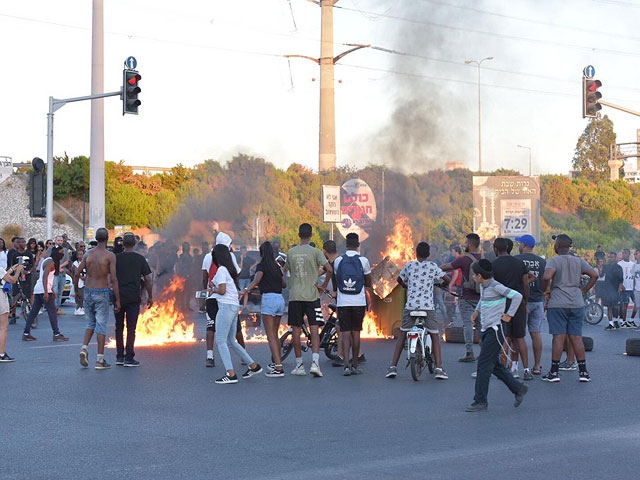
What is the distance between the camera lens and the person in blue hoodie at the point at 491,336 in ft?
29.1

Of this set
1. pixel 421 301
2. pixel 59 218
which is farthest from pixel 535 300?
pixel 59 218

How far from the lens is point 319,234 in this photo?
140 ft

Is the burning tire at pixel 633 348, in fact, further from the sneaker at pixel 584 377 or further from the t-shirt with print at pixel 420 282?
the t-shirt with print at pixel 420 282

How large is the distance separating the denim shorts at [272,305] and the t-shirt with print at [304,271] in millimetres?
221

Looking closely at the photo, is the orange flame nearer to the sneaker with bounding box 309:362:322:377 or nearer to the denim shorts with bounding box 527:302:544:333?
the sneaker with bounding box 309:362:322:377

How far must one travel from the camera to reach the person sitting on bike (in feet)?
37.1

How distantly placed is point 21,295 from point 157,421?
41.4 ft

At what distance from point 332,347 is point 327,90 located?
80.4 feet

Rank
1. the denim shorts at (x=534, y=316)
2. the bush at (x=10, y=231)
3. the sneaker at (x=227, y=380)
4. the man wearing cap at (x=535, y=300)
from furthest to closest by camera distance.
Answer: the bush at (x=10, y=231) → the denim shorts at (x=534, y=316) → the man wearing cap at (x=535, y=300) → the sneaker at (x=227, y=380)

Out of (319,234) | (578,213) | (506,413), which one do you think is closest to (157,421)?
(506,413)

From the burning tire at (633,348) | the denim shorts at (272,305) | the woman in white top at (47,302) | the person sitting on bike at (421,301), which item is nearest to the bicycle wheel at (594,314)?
the burning tire at (633,348)

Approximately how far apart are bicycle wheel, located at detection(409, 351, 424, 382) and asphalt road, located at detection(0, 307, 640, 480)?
0.41 ft

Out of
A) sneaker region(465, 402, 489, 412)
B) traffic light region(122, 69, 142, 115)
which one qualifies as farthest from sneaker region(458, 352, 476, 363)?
traffic light region(122, 69, 142, 115)

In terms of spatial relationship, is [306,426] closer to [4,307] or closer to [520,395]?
[520,395]
